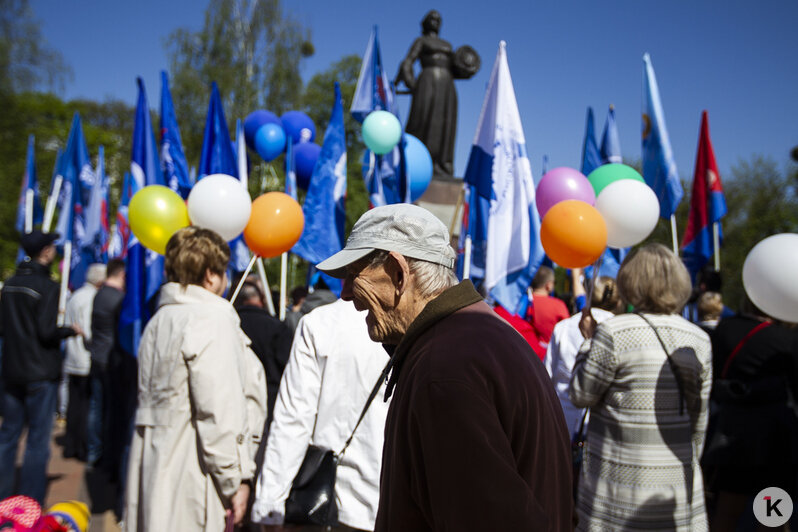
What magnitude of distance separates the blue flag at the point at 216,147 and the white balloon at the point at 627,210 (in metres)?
3.41

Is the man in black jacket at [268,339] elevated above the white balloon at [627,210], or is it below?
below

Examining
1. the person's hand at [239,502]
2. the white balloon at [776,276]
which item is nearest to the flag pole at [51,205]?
the person's hand at [239,502]

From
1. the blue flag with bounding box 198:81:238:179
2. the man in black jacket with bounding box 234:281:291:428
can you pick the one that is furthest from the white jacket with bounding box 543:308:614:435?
the blue flag with bounding box 198:81:238:179

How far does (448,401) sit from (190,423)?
1645 millimetres

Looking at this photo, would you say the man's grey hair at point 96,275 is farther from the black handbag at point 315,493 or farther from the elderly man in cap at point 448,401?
the elderly man in cap at point 448,401

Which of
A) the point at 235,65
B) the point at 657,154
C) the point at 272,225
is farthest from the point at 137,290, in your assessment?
the point at 235,65

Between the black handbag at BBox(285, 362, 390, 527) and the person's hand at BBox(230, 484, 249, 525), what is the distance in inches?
9.5

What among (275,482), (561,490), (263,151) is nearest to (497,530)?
(561,490)

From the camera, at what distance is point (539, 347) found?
4449 mm

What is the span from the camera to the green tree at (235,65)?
22.7 metres

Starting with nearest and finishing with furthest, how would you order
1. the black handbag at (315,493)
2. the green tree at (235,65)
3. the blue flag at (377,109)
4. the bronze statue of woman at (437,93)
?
1. the black handbag at (315,493)
2. the blue flag at (377,109)
3. the bronze statue of woman at (437,93)
4. the green tree at (235,65)

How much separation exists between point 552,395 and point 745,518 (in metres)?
2.61

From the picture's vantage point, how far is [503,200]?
4457 millimetres

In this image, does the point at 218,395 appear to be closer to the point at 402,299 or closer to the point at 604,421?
the point at 402,299
